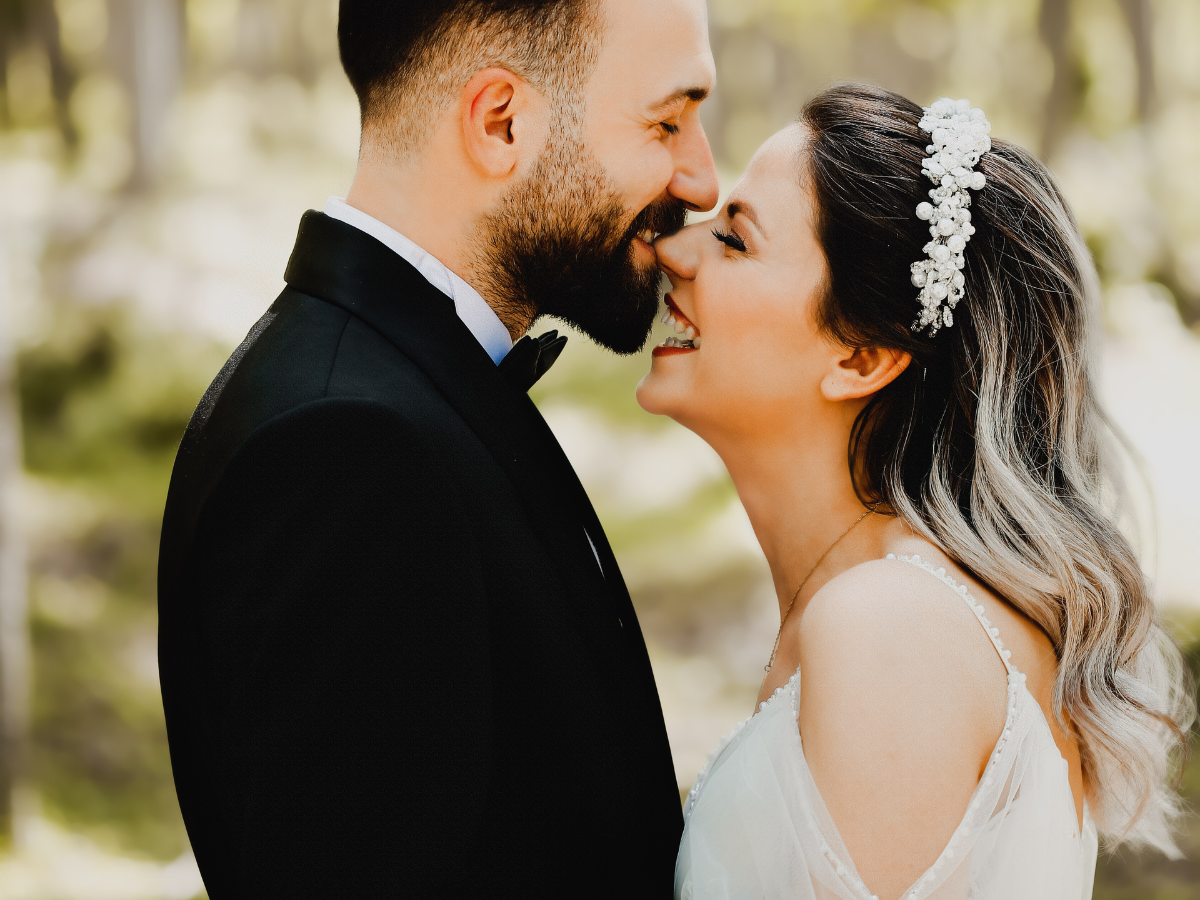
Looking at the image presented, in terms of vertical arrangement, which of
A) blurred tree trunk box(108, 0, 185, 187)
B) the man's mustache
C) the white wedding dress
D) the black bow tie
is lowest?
the white wedding dress

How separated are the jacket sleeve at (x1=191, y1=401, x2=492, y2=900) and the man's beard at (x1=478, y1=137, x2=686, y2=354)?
2.21ft

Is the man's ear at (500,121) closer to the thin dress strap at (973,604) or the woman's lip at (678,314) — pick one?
the woman's lip at (678,314)

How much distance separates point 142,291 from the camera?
28.6 feet

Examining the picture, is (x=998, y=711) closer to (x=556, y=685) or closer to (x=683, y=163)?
(x=556, y=685)

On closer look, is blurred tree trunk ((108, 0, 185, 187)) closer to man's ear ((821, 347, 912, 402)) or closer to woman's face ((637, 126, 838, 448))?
woman's face ((637, 126, 838, 448))

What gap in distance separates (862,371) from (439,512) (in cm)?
114

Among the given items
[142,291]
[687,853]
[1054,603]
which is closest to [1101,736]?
[1054,603]

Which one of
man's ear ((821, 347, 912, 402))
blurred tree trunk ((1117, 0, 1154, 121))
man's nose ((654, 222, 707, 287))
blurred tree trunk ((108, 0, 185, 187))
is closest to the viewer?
man's ear ((821, 347, 912, 402))

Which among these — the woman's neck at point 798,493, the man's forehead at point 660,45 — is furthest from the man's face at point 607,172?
the woman's neck at point 798,493

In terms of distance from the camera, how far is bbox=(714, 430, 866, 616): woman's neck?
7.74ft

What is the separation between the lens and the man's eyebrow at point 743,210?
2268mm

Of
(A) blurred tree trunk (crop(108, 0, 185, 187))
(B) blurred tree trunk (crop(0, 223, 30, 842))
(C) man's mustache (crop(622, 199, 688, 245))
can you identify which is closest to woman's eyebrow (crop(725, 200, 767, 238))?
(C) man's mustache (crop(622, 199, 688, 245))

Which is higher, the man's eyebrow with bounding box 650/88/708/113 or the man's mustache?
the man's eyebrow with bounding box 650/88/708/113

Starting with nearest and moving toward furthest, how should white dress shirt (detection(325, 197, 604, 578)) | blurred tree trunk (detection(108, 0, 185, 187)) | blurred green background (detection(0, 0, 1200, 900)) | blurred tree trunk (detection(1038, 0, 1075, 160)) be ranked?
white dress shirt (detection(325, 197, 604, 578)) → blurred green background (detection(0, 0, 1200, 900)) → blurred tree trunk (detection(1038, 0, 1075, 160)) → blurred tree trunk (detection(108, 0, 185, 187))
